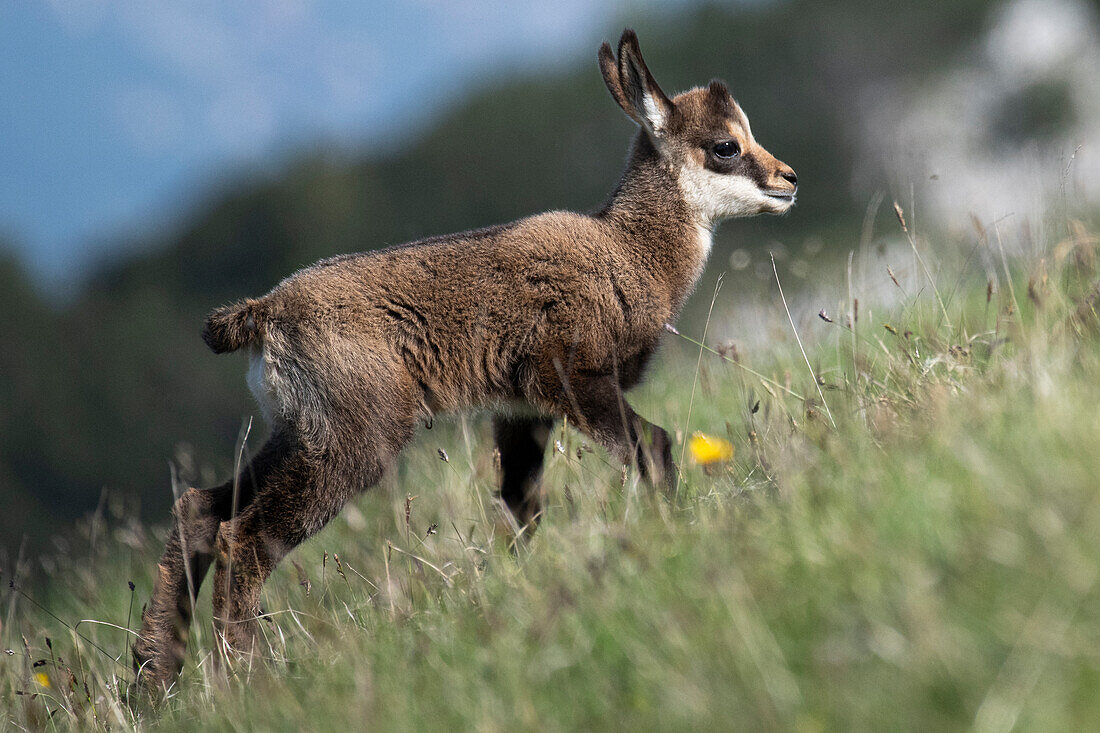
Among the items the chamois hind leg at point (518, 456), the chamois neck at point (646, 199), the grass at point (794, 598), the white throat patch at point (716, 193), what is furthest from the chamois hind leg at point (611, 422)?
the white throat patch at point (716, 193)

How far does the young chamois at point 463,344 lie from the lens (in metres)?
4.44

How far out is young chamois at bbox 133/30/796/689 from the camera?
444cm

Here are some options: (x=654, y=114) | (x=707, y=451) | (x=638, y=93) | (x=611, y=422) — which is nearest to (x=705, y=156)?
(x=654, y=114)

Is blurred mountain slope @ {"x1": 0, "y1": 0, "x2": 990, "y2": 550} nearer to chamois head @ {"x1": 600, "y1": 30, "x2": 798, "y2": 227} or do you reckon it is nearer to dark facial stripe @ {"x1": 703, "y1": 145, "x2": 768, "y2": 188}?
chamois head @ {"x1": 600, "y1": 30, "x2": 798, "y2": 227}

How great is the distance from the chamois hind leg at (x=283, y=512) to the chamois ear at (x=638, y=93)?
219 centimetres

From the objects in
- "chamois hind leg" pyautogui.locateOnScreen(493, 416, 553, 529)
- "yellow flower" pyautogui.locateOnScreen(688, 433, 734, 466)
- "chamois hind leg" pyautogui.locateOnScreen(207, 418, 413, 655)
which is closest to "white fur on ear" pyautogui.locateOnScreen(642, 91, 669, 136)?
"chamois hind leg" pyautogui.locateOnScreen(493, 416, 553, 529)

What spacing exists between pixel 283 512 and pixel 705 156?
2.79 m

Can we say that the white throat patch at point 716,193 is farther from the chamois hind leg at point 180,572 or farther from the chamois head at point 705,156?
the chamois hind leg at point 180,572

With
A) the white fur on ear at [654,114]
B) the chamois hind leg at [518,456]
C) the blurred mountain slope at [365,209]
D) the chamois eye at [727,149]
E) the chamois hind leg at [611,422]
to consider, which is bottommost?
the blurred mountain slope at [365,209]

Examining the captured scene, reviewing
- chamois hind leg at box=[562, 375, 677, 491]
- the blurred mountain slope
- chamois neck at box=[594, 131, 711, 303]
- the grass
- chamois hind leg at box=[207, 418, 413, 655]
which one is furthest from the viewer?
the blurred mountain slope

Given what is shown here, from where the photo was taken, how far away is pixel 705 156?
5.42m

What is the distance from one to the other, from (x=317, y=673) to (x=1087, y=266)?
155 inches

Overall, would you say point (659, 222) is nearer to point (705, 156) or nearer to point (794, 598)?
point (705, 156)

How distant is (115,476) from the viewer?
111 ft
